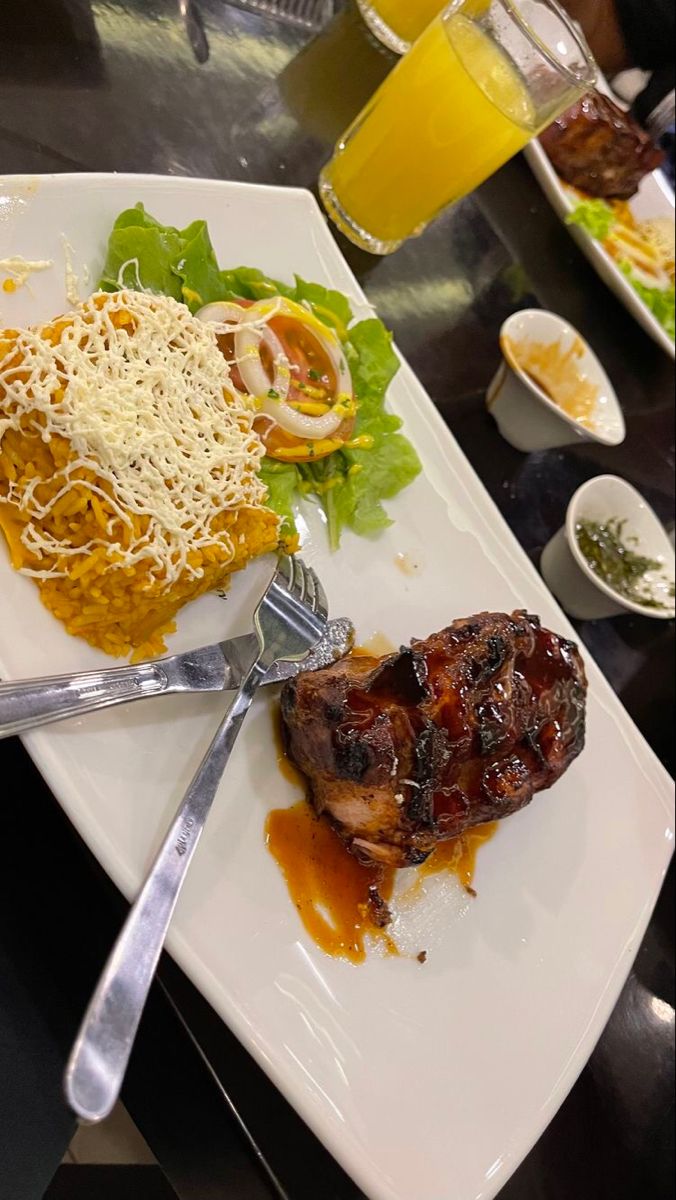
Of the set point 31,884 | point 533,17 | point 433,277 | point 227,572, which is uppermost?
point 533,17

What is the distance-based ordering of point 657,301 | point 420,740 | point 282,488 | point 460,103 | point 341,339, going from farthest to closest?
point 657,301 < point 460,103 < point 341,339 < point 282,488 < point 420,740

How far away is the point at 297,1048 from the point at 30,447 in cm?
153

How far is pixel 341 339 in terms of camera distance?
9.54 feet

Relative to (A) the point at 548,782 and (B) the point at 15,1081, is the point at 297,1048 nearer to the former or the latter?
(B) the point at 15,1081

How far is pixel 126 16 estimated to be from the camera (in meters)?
3.38

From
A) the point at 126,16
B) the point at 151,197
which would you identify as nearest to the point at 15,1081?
the point at 151,197

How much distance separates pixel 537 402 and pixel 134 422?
2.02 metres

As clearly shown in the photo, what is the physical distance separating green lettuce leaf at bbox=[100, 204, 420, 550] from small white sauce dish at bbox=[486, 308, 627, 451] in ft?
2.36

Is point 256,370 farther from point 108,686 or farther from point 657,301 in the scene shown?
point 657,301

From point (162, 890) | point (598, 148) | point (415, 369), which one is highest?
point (598, 148)

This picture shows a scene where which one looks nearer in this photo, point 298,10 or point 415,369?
point 415,369

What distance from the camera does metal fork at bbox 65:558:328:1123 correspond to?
4.21 feet

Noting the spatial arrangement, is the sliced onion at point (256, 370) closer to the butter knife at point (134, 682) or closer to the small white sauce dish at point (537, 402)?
the butter knife at point (134, 682)

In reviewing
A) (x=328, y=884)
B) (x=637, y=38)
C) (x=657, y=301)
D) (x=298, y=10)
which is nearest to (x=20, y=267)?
(x=328, y=884)
